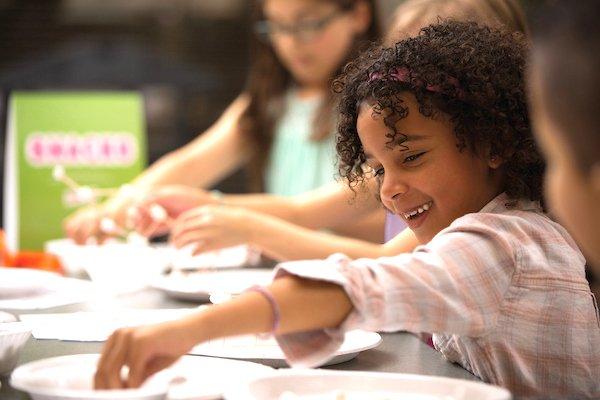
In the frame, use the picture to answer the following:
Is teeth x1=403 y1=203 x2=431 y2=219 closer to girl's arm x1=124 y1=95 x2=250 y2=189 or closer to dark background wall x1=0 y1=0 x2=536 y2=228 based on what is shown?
girl's arm x1=124 y1=95 x2=250 y2=189

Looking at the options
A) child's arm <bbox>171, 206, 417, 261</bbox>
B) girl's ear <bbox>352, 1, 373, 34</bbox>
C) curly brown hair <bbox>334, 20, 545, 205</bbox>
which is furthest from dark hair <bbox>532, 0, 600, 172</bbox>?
girl's ear <bbox>352, 1, 373, 34</bbox>

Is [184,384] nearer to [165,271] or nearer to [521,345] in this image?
[521,345]

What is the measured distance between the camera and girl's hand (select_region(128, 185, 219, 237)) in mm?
2201

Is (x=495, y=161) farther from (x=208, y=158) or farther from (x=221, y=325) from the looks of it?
(x=208, y=158)

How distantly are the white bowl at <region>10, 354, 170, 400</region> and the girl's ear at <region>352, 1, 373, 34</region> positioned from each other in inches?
69.1

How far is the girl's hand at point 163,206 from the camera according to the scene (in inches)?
86.7

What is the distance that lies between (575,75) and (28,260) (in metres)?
1.57

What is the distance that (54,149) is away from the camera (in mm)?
3090

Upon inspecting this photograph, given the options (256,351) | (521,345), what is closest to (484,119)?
(521,345)

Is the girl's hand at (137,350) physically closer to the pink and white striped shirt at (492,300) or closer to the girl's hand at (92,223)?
the pink and white striped shirt at (492,300)

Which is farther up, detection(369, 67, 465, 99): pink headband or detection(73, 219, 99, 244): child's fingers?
detection(369, 67, 465, 99): pink headband

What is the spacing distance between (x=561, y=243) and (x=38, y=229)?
2227 millimetres

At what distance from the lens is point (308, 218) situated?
2254 mm

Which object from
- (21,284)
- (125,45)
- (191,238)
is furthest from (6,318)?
(125,45)
